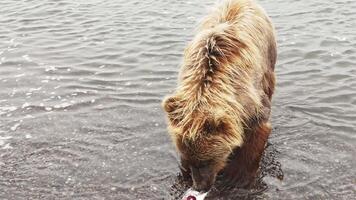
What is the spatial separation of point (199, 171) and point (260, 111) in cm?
119

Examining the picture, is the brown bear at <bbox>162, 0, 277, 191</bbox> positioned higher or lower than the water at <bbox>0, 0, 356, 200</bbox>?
higher

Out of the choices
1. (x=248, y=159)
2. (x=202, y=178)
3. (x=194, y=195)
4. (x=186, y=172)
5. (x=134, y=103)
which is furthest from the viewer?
(x=134, y=103)

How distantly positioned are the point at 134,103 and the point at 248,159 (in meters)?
3.15

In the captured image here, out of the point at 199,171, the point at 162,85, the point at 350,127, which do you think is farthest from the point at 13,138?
the point at 350,127

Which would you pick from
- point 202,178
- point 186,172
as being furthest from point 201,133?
point 186,172

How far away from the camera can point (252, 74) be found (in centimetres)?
601

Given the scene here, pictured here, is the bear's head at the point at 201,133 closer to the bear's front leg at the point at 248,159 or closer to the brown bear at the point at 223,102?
the brown bear at the point at 223,102

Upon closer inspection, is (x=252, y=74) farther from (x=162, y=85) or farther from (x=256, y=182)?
(x=162, y=85)

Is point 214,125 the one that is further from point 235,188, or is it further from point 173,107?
point 235,188

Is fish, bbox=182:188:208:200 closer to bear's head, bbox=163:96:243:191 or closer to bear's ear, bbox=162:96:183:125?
bear's head, bbox=163:96:243:191

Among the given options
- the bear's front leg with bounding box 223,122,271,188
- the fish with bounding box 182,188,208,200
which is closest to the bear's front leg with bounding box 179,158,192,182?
the fish with bounding box 182,188,208,200

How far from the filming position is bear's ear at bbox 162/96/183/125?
17.1 feet

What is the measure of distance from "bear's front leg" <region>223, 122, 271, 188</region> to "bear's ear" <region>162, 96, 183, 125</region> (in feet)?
3.90

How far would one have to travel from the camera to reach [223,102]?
523 cm
